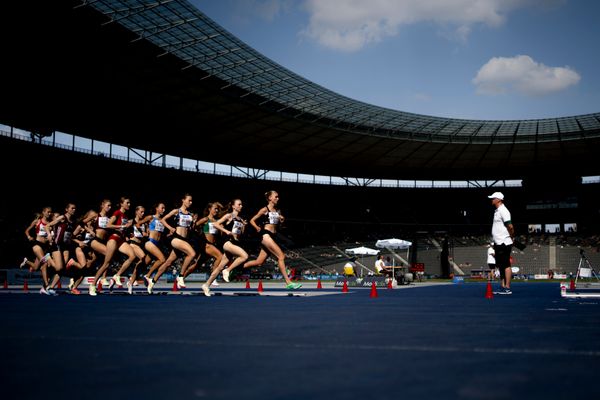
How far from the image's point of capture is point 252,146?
4862 cm

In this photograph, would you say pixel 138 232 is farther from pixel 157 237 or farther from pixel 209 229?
pixel 209 229

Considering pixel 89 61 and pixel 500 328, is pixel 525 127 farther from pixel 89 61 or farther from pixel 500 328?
pixel 500 328

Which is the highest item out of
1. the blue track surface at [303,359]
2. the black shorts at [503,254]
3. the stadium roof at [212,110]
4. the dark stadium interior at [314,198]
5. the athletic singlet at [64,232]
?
the stadium roof at [212,110]

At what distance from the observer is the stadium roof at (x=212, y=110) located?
27422mm

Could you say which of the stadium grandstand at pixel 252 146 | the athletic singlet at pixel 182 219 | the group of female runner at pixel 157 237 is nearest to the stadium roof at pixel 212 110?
the stadium grandstand at pixel 252 146

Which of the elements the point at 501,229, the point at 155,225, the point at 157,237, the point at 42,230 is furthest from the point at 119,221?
the point at 501,229

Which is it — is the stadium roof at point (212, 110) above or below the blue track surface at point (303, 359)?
above

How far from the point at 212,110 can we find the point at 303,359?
122 feet

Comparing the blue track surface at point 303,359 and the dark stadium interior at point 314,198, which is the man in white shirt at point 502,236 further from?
the dark stadium interior at point 314,198

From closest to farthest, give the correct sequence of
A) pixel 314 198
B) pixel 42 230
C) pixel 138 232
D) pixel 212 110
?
pixel 42 230 → pixel 138 232 → pixel 212 110 → pixel 314 198

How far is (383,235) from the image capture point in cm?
5469

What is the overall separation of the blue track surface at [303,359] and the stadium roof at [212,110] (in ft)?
76.5

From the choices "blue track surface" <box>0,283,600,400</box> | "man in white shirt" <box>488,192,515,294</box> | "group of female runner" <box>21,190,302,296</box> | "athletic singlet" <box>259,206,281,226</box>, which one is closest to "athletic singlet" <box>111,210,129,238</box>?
"group of female runner" <box>21,190,302,296</box>

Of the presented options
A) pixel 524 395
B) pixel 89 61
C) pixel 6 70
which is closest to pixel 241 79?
pixel 89 61
